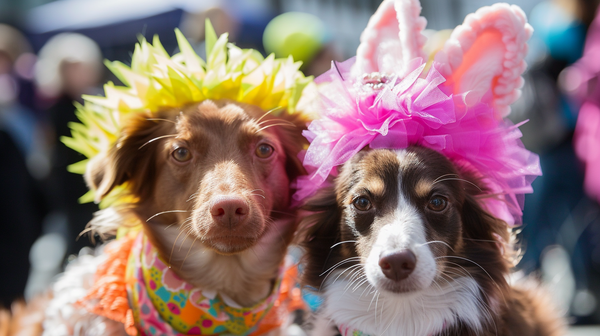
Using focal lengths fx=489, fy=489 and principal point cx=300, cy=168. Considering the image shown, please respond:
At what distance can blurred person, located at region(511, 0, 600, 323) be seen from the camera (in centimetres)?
447

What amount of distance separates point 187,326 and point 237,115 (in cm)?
114

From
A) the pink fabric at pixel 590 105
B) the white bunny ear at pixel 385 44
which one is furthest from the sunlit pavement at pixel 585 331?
the white bunny ear at pixel 385 44

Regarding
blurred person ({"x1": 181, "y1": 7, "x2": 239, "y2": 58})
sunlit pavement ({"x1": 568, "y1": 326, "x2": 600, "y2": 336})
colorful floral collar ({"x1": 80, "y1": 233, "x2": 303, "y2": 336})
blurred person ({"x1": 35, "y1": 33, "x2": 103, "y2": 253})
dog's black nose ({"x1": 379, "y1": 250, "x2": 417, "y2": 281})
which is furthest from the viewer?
blurred person ({"x1": 181, "y1": 7, "x2": 239, "y2": 58})

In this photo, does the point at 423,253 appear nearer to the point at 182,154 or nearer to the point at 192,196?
the point at 192,196

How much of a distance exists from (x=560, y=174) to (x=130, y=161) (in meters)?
3.93

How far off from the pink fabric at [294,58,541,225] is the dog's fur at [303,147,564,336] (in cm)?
7

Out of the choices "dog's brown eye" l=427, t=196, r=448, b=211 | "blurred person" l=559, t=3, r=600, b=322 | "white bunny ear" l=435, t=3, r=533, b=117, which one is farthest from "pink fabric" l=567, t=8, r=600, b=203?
"dog's brown eye" l=427, t=196, r=448, b=211

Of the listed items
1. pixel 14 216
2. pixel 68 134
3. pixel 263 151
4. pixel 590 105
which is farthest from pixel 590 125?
pixel 14 216

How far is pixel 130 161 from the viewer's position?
2.79m

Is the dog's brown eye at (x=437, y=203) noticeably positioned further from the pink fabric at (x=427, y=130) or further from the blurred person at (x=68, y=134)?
the blurred person at (x=68, y=134)

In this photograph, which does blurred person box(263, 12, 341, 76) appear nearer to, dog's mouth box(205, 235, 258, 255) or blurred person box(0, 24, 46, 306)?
dog's mouth box(205, 235, 258, 255)

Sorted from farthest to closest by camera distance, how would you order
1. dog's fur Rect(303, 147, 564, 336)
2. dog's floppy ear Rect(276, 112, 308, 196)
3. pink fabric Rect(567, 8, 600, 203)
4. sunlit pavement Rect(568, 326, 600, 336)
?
sunlit pavement Rect(568, 326, 600, 336), pink fabric Rect(567, 8, 600, 203), dog's floppy ear Rect(276, 112, 308, 196), dog's fur Rect(303, 147, 564, 336)

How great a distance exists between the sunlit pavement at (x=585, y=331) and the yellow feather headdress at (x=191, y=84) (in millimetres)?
3247

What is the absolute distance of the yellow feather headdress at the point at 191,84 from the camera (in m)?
2.70
